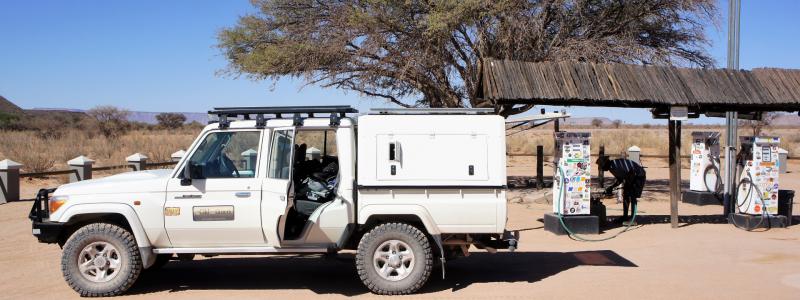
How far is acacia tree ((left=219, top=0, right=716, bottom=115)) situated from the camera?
18359 mm

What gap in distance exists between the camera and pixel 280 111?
8.09m

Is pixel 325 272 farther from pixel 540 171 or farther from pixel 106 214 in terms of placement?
pixel 540 171

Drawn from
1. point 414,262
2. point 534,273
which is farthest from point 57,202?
point 534,273

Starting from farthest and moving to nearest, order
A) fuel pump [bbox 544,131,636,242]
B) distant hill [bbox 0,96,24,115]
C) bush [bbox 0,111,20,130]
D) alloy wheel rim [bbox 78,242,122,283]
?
distant hill [bbox 0,96,24,115]
bush [bbox 0,111,20,130]
fuel pump [bbox 544,131,636,242]
alloy wheel rim [bbox 78,242,122,283]

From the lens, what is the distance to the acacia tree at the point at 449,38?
60.2ft

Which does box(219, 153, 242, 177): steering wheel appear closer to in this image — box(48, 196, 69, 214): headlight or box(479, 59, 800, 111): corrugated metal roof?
box(48, 196, 69, 214): headlight

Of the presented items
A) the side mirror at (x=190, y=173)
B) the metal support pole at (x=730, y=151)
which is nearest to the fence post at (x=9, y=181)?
the side mirror at (x=190, y=173)

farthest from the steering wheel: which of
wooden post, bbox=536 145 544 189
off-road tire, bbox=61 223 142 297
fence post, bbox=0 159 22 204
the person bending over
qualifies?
wooden post, bbox=536 145 544 189

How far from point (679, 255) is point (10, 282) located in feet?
28.8

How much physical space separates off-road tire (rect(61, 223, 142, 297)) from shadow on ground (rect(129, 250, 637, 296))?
1.08ft

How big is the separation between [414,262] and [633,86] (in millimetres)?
6965

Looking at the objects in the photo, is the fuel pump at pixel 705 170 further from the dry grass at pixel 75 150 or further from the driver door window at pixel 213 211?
the dry grass at pixel 75 150

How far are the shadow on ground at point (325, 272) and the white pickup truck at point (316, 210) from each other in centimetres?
51

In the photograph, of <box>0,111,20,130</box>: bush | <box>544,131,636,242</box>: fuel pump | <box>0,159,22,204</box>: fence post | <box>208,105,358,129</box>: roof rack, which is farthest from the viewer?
<box>0,111,20,130</box>: bush
